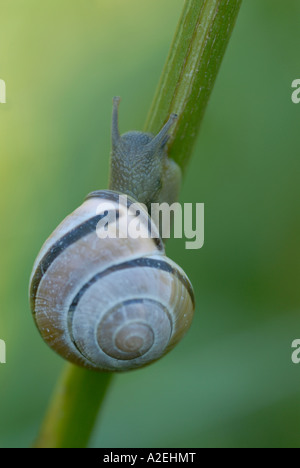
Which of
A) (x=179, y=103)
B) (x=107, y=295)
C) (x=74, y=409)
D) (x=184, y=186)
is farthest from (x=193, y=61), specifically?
(x=184, y=186)

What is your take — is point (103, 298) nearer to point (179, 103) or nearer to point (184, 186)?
point (179, 103)

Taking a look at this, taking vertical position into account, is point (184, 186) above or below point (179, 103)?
above

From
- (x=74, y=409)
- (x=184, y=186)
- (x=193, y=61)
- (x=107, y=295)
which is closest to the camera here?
(x=193, y=61)

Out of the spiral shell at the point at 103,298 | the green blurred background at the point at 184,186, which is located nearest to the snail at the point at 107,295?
the spiral shell at the point at 103,298

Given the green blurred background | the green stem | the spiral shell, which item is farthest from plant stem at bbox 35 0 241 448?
the green blurred background

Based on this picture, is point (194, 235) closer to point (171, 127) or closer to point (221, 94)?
point (221, 94)

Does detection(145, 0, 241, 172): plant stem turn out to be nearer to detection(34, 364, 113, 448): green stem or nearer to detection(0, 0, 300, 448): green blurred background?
detection(34, 364, 113, 448): green stem

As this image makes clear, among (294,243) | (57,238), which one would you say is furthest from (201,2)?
(294,243)
